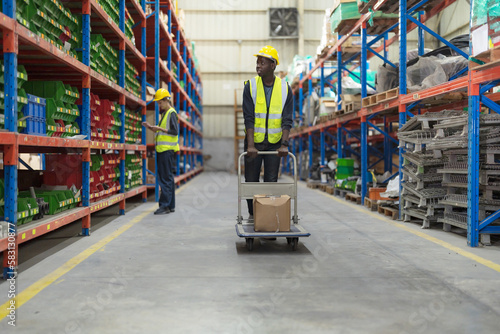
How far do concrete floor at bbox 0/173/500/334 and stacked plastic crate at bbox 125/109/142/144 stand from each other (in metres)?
2.95

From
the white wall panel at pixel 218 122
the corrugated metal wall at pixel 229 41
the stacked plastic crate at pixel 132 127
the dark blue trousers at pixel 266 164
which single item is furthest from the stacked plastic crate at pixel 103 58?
the white wall panel at pixel 218 122

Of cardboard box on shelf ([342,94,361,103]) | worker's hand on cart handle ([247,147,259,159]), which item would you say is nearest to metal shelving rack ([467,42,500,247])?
worker's hand on cart handle ([247,147,259,159])

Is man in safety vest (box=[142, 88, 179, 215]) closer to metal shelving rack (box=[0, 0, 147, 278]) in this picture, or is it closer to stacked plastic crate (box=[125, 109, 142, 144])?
metal shelving rack (box=[0, 0, 147, 278])

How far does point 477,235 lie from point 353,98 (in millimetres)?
5998

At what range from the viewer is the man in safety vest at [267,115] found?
503 cm

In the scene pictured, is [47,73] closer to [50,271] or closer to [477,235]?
[50,271]

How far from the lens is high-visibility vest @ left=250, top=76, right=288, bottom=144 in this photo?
16.7ft

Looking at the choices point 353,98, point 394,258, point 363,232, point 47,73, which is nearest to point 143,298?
point 394,258

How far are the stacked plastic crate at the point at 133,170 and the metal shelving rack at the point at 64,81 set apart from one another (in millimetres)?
161

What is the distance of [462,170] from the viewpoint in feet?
17.6

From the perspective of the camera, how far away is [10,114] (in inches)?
138

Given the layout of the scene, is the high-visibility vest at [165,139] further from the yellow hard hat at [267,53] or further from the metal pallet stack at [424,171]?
the metal pallet stack at [424,171]

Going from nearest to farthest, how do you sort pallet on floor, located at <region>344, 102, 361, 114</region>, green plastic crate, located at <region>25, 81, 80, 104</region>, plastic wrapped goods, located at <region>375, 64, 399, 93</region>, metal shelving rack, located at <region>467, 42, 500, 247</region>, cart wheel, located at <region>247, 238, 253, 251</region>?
cart wheel, located at <region>247, 238, 253, 251</region> < metal shelving rack, located at <region>467, 42, 500, 247</region> < green plastic crate, located at <region>25, 81, 80, 104</region> < plastic wrapped goods, located at <region>375, 64, 399, 93</region> < pallet on floor, located at <region>344, 102, 361, 114</region>

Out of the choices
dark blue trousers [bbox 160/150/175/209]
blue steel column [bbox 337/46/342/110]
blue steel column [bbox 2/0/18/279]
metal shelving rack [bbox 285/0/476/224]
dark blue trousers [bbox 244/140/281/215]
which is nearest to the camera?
blue steel column [bbox 2/0/18/279]
